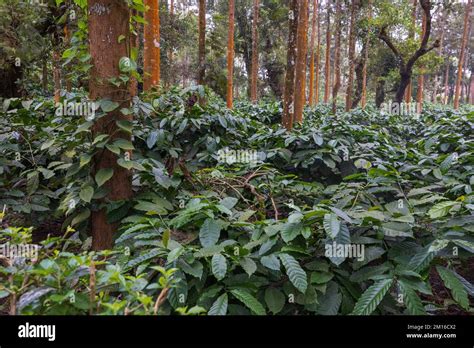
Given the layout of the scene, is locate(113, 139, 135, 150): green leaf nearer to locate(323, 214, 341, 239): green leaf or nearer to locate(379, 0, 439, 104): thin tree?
locate(323, 214, 341, 239): green leaf

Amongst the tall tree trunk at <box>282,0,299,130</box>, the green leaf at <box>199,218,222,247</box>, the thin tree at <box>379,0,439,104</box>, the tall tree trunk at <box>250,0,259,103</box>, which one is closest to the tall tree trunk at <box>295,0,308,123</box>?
the tall tree trunk at <box>282,0,299,130</box>

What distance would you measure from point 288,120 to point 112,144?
350cm

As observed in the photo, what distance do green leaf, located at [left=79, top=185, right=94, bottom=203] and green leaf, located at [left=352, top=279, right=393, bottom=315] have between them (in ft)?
4.96

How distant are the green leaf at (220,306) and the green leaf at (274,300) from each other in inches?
7.7

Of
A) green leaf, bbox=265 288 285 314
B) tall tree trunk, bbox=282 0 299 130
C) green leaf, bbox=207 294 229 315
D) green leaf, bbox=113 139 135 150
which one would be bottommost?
green leaf, bbox=265 288 285 314

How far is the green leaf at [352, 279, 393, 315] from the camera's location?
4.68ft

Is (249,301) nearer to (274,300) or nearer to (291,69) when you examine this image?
(274,300)

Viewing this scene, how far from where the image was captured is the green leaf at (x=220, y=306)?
1398 mm

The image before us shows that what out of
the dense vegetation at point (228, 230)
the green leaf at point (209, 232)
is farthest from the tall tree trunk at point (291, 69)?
the green leaf at point (209, 232)

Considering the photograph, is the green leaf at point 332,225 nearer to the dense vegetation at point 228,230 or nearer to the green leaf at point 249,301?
the dense vegetation at point 228,230

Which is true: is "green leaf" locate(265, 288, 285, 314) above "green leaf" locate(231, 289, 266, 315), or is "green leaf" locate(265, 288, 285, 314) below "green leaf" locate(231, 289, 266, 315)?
below

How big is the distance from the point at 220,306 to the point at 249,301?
0.11 meters

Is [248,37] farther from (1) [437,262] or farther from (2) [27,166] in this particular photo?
(1) [437,262]
